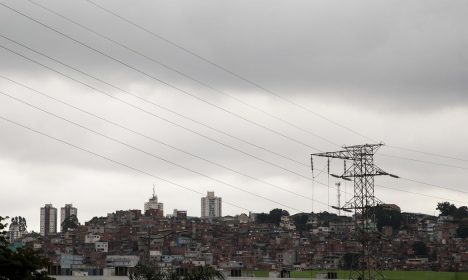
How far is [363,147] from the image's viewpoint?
104875mm

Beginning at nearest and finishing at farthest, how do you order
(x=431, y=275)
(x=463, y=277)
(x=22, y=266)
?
(x=22, y=266) < (x=463, y=277) < (x=431, y=275)

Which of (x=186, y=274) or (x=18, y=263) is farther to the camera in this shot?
(x=186, y=274)

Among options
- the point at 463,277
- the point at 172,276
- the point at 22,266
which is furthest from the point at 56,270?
the point at 463,277

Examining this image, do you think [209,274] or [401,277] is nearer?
[209,274]

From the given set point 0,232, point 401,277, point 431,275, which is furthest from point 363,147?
point 431,275

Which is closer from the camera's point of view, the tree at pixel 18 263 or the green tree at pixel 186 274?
the tree at pixel 18 263

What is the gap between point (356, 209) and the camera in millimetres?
103750

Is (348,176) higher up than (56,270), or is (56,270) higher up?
(348,176)

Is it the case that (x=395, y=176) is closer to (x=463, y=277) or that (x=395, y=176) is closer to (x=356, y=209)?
(x=356, y=209)

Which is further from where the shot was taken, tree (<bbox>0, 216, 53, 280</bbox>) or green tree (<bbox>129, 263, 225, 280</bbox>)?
green tree (<bbox>129, 263, 225, 280</bbox>)

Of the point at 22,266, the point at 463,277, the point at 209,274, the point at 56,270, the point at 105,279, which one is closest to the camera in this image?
the point at 22,266

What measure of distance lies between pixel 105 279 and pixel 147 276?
118 feet

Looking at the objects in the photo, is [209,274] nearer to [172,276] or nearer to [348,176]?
[172,276]

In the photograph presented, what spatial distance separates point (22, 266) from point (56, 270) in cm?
6312
